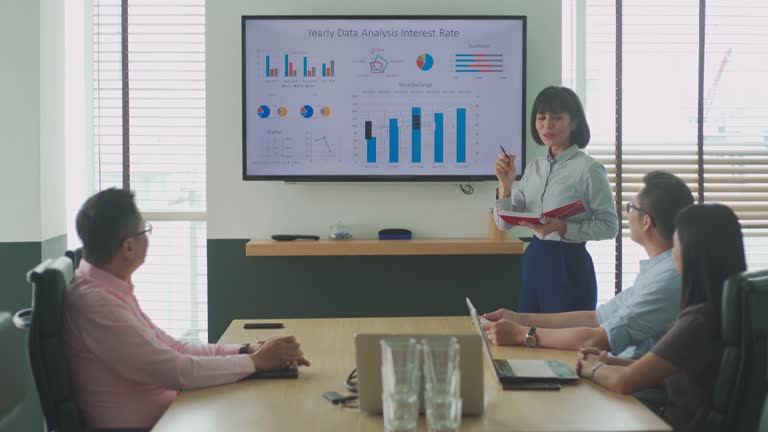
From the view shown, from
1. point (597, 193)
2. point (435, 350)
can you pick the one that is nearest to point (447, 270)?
point (597, 193)

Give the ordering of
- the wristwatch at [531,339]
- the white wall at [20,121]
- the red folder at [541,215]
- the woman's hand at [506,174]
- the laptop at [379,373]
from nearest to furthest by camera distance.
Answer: the laptop at [379,373], the wristwatch at [531,339], the red folder at [541,215], the woman's hand at [506,174], the white wall at [20,121]

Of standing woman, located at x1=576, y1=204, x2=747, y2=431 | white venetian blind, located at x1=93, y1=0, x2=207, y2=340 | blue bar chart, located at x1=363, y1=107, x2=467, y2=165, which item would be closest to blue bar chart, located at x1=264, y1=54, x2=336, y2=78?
blue bar chart, located at x1=363, y1=107, x2=467, y2=165

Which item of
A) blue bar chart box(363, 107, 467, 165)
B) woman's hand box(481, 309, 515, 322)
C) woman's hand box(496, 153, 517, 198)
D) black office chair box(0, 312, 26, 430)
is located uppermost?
blue bar chart box(363, 107, 467, 165)

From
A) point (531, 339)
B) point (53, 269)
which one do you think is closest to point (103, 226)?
point (53, 269)

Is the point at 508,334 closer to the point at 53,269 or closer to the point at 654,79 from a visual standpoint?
the point at 53,269

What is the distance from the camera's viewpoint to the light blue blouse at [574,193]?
3506 mm

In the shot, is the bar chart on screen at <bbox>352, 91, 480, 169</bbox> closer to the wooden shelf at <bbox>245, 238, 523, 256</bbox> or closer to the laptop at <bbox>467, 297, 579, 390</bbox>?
the wooden shelf at <bbox>245, 238, 523, 256</bbox>

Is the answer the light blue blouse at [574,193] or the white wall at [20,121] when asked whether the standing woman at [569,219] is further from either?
the white wall at [20,121]

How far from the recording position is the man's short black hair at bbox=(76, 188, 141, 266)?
226 cm

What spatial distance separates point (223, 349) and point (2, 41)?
2.48m

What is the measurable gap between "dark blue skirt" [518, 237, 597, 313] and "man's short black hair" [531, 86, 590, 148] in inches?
19.0

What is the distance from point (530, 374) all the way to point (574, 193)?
5.17ft

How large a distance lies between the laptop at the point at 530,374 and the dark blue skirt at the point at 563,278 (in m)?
1.28

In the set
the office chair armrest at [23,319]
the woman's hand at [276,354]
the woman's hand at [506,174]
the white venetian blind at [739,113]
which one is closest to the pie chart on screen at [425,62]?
the woman's hand at [506,174]
